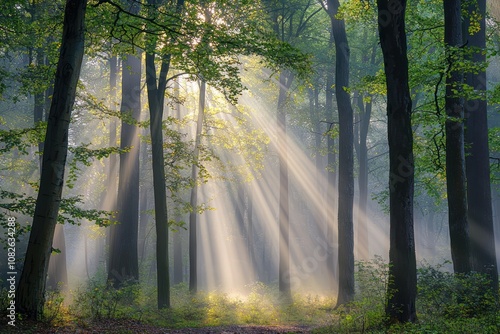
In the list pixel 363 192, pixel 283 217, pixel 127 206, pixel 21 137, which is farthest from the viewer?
pixel 363 192

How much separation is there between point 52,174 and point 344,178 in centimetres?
988

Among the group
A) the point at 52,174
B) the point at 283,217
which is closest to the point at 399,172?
the point at 52,174

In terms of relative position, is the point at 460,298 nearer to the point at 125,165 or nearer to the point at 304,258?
the point at 125,165

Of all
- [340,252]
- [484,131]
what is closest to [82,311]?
[340,252]

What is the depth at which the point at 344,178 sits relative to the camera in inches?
574

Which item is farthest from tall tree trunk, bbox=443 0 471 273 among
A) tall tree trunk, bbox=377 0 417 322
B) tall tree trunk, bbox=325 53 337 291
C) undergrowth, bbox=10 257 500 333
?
tall tree trunk, bbox=325 53 337 291

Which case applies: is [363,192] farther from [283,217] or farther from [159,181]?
[159,181]

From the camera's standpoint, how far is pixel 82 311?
10023mm

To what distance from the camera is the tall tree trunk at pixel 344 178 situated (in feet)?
46.5

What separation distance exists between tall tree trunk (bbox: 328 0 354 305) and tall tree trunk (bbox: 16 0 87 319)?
29.3 ft

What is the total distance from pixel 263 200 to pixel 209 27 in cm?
3391

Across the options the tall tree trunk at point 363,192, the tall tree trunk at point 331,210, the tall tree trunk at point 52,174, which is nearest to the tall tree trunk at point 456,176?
the tall tree trunk at point 52,174

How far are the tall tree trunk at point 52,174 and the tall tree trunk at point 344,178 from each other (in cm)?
892

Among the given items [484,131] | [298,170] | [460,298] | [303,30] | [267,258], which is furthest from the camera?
[267,258]
